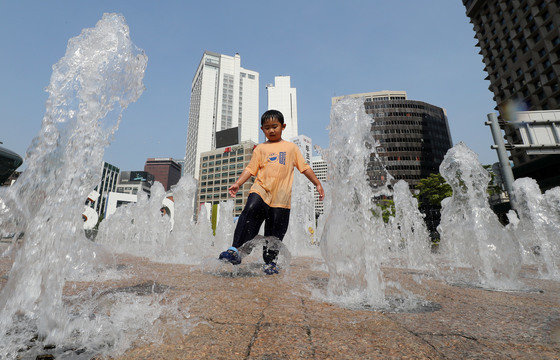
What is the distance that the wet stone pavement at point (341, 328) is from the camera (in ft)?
3.40

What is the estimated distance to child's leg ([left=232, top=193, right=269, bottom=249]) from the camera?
3.03 metres

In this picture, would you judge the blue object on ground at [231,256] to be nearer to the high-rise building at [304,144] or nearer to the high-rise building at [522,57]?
the high-rise building at [522,57]

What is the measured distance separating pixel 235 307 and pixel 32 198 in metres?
1.56

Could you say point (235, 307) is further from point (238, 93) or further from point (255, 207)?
point (238, 93)

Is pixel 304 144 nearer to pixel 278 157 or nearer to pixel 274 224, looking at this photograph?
pixel 278 157

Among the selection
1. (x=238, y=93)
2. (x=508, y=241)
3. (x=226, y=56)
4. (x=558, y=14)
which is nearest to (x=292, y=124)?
(x=238, y=93)

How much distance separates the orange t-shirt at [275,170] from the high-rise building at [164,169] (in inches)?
6738

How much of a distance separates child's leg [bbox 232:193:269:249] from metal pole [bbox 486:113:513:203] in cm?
845

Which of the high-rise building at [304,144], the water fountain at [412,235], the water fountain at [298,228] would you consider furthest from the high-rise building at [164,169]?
the water fountain at [412,235]

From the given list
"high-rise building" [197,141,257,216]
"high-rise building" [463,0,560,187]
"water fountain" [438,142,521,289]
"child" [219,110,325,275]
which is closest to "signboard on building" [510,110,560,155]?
"water fountain" [438,142,521,289]

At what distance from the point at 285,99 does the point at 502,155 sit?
120 metres

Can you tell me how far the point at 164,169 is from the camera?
165250mm

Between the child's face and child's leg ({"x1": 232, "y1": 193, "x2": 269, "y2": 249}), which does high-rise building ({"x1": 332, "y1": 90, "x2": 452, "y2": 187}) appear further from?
child's leg ({"x1": 232, "y1": 193, "x2": 269, "y2": 249})

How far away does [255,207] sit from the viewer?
308 centimetres
